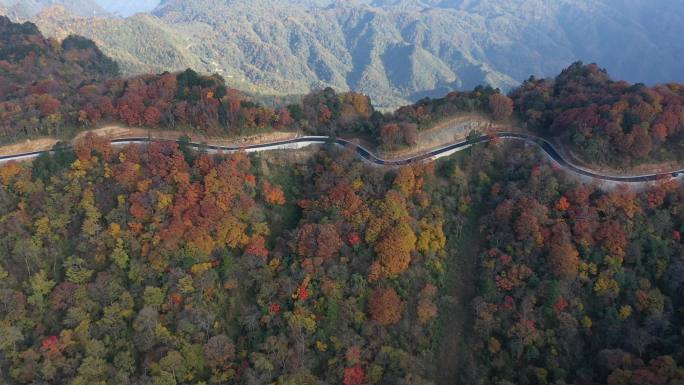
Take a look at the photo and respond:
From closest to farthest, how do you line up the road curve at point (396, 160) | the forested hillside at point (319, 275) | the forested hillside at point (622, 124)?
the forested hillside at point (319, 275), the forested hillside at point (622, 124), the road curve at point (396, 160)

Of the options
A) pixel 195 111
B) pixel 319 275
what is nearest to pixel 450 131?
pixel 319 275

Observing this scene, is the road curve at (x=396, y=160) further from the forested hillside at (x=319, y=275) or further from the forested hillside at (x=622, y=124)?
the forested hillside at (x=319, y=275)

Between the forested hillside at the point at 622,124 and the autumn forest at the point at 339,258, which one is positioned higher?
the forested hillside at the point at 622,124

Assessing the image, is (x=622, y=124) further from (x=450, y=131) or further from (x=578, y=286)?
(x=578, y=286)

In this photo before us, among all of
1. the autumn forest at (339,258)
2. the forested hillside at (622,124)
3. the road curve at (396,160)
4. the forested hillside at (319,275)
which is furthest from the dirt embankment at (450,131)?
the forested hillside at (622,124)

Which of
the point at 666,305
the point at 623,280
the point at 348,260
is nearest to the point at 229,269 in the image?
the point at 348,260

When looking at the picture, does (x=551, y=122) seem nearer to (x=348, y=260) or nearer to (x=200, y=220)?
(x=348, y=260)

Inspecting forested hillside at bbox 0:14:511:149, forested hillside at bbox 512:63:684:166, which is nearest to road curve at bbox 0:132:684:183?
forested hillside at bbox 512:63:684:166

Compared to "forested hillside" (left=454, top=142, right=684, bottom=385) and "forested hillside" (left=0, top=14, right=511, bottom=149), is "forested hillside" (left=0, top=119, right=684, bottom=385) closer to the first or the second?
"forested hillside" (left=454, top=142, right=684, bottom=385)
